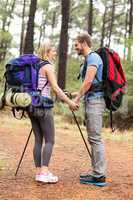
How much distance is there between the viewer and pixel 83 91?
5.95 m

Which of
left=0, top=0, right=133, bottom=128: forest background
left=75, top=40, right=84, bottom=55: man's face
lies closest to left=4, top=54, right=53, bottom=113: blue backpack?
left=75, top=40, right=84, bottom=55: man's face

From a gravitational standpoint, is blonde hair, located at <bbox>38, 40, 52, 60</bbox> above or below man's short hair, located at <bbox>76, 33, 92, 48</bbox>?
below

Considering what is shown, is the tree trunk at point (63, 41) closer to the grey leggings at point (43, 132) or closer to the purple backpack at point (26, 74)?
the grey leggings at point (43, 132)

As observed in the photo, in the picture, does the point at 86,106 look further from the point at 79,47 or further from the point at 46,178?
the point at 46,178

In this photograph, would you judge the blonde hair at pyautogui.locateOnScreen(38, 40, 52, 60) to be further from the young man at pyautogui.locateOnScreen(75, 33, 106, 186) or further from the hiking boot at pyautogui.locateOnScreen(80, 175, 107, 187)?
the hiking boot at pyautogui.locateOnScreen(80, 175, 107, 187)

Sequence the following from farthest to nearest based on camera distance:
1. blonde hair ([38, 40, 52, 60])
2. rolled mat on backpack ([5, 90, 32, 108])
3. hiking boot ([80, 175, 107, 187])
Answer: hiking boot ([80, 175, 107, 187]) < blonde hair ([38, 40, 52, 60]) < rolled mat on backpack ([5, 90, 32, 108])

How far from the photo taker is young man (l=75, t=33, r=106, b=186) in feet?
19.6

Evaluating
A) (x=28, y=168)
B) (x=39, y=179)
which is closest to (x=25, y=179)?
(x=39, y=179)

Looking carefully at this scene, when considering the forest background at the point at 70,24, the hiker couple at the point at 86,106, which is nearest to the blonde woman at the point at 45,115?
the hiker couple at the point at 86,106

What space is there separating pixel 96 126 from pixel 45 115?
65 cm

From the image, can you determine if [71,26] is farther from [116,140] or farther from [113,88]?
[113,88]

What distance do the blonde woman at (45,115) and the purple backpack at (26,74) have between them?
0.07 metres

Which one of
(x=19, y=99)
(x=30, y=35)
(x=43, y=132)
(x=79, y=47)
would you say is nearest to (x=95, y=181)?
(x=43, y=132)

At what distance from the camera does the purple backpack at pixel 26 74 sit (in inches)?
233
